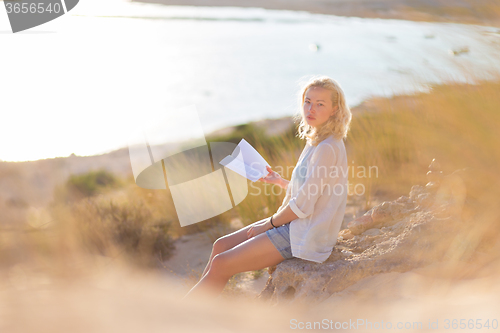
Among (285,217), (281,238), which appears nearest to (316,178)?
(285,217)

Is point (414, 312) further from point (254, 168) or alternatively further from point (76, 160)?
point (76, 160)

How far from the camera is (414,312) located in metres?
1.04

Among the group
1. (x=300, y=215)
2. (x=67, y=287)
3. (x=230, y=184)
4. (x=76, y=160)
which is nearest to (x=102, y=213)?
(x=230, y=184)

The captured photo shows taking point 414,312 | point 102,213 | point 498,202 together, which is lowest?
point 102,213

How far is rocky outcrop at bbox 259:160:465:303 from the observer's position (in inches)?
82.9

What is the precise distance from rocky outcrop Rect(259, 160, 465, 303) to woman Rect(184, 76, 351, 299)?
0.30 ft

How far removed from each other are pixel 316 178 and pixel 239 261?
0.69 metres

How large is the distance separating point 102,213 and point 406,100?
3953 mm

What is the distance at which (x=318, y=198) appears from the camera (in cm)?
214

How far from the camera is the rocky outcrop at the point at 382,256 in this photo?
211 cm

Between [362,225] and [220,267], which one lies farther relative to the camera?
[362,225]

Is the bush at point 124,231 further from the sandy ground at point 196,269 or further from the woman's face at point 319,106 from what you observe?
the woman's face at point 319,106

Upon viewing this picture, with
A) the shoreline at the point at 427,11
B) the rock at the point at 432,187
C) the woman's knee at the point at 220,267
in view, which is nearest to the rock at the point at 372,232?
the rock at the point at 432,187

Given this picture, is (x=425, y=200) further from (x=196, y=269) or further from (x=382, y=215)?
(x=196, y=269)
